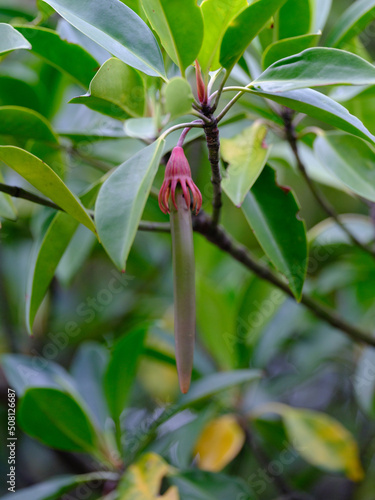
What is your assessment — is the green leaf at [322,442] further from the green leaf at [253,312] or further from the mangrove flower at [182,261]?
the mangrove flower at [182,261]

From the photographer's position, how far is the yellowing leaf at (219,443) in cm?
111

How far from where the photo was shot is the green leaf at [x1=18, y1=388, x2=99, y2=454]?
3.01 ft

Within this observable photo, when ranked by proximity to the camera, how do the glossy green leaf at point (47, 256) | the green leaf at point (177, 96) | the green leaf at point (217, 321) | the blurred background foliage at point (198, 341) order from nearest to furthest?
1. the green leaf at point (177, 96)
2. the glossy green leaf at point (47, 256)
3. the blurred background foliage at point (198, 341)
4. the green leaf at point (217, 321)

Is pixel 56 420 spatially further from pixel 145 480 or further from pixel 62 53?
pixel 62 53

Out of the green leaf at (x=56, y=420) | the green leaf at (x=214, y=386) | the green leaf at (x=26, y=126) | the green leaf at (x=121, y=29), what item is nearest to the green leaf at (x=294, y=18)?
the green leaf at (x=121, y=29)

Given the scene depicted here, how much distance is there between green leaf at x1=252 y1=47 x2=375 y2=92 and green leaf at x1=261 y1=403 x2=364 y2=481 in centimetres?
86

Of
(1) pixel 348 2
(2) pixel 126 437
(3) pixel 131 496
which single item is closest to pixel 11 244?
(2) pixel 126 437

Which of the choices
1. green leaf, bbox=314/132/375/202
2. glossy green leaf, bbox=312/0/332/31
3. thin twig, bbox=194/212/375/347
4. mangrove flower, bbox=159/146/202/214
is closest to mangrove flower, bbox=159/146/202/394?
mangrove flower, bbox=159/146/202/214

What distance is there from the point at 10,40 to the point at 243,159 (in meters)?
0.32

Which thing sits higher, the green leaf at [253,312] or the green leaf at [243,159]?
the green leaf at [243,159]

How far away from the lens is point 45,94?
1.14m

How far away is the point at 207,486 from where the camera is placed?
93cm

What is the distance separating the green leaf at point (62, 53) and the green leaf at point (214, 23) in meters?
0.23

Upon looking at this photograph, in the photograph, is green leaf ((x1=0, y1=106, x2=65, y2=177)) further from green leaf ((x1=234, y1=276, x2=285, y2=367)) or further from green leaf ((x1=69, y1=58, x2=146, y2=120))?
green leaf ((x1=234, y1=276, x2=285, y2=367))
